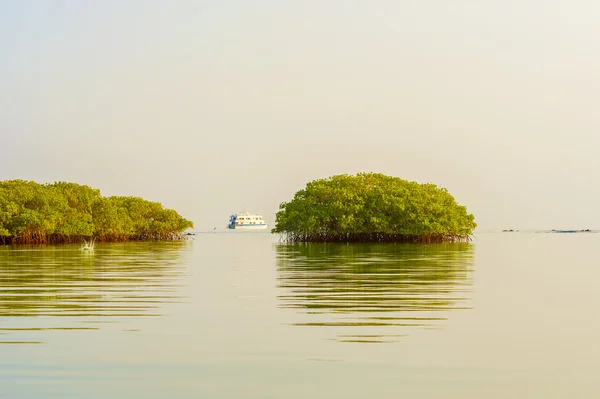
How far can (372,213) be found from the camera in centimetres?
5500

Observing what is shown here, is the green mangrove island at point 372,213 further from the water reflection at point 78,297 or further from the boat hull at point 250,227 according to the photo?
Result: the boat hull at point 250,227

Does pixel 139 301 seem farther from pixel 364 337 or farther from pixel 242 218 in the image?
pixel 242 218

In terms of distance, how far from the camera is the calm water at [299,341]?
20.8 ft

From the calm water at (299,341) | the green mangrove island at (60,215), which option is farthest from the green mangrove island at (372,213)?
the calm water at (299,341)

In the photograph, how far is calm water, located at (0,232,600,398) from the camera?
20.8 ft

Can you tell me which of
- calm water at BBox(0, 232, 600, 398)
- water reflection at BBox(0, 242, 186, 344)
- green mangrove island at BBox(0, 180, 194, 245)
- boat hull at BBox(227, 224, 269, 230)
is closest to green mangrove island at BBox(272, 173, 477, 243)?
green mangrove island at BBox(0, 180, 194, 245)

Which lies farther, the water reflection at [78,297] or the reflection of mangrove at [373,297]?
the water reflection at [78,297]

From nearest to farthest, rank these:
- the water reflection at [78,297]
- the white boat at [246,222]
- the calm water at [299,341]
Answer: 1. the calm water at [299,341]
2. the water reflection at [78,297]
3. the white boat at [246,222]

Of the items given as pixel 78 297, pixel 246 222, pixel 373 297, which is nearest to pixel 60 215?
pixel 78 297

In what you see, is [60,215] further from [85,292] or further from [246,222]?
[246,222]

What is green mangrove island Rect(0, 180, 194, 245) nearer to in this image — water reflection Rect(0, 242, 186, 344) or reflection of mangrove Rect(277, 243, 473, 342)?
water reflection Rect(0, 242, 186, 344)

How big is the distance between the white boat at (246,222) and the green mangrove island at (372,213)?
118 metres

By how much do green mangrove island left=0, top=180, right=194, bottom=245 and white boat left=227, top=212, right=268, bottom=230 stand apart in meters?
103

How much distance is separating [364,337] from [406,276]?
9.78m
